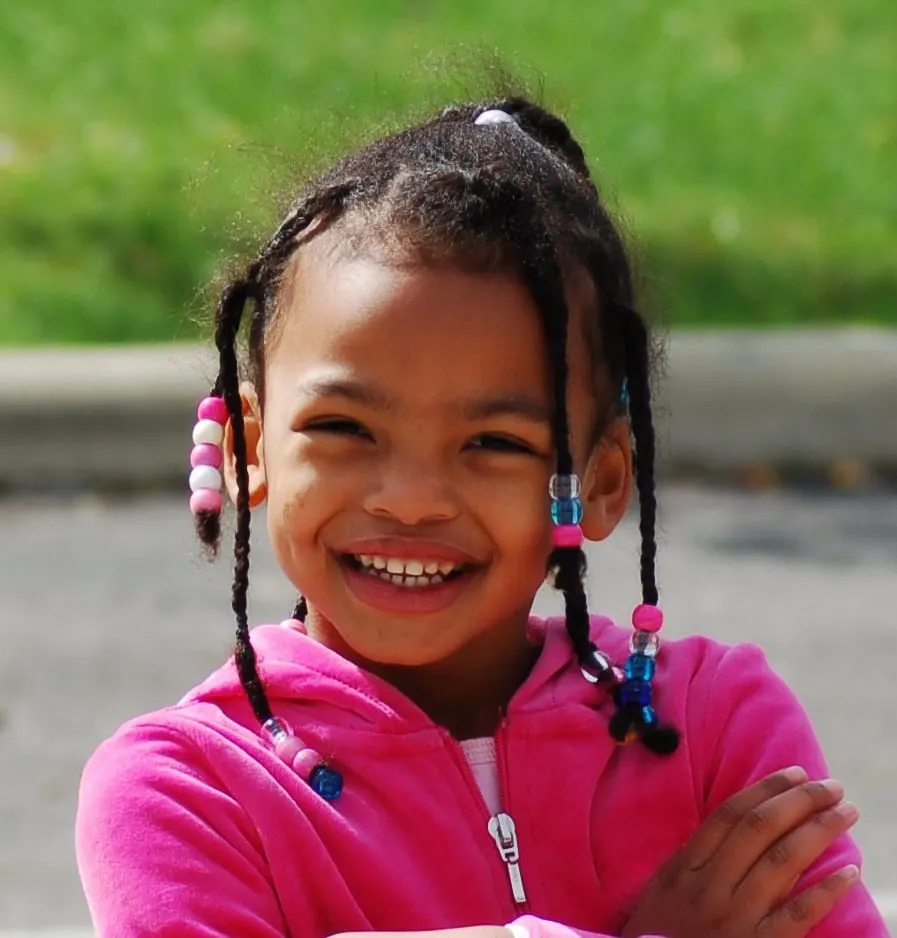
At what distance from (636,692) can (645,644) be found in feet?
0.23

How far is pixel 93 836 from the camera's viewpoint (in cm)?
212

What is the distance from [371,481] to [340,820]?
1.19 ft

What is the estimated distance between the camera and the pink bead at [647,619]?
239 cm

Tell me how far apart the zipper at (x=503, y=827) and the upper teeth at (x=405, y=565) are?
7.7 inches

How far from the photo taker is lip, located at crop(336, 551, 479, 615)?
223cm

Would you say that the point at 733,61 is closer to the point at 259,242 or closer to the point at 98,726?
the point at 98,726

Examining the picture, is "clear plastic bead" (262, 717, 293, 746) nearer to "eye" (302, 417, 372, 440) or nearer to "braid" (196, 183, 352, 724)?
"braid" (196, 183, 352, 724)

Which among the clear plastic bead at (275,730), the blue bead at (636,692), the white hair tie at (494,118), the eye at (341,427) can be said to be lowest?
the clear plastic bead at (275,730)

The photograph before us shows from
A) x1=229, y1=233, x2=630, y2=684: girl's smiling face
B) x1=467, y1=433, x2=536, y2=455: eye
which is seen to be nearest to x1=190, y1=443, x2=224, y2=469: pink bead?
x1=229, y1=233, x2=630, y2=684: girl's smiling face

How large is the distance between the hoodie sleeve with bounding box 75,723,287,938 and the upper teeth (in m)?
0.28

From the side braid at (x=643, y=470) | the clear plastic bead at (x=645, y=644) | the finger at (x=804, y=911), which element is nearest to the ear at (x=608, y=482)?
the side braid at (x=643, y=470)

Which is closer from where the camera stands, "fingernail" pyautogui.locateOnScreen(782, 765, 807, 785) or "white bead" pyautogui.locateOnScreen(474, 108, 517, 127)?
"fingernail" pyautogui.locateOnScreen(782, 765, 807, 785)

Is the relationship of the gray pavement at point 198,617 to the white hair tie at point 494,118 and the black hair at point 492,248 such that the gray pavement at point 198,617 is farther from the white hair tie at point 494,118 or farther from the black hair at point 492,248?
the white hair tie at point 494,118

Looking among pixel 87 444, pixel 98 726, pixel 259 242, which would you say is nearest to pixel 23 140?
pixel 87 444
